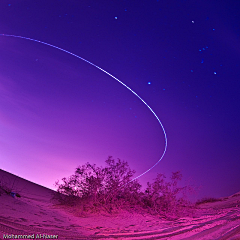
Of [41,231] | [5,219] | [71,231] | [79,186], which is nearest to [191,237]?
[71,231]

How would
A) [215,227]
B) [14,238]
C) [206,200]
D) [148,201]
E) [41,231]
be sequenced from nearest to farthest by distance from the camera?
1. [14,238]
2. [41,231]
3. [215,227]
4. [148,201]
5. [206,200]

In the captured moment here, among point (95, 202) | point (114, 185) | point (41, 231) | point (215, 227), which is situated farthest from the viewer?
point (114, 185)

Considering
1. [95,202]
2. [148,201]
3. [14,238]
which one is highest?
[148,201]

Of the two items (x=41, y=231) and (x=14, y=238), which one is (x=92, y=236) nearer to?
(x=41, y=231)

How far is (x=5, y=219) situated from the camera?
506cm

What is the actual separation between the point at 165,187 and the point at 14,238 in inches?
322

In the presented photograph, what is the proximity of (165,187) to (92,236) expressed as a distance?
643 cm

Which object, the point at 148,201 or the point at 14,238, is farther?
the point at 148,201

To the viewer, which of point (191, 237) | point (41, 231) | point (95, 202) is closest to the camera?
point (41, 231)

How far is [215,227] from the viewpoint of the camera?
653 cm

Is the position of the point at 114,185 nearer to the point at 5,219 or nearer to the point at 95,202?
the point at 95,202

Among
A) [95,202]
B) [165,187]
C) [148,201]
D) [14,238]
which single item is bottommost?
[14,238]

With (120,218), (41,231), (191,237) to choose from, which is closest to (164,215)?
(120,218)

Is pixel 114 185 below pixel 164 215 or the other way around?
the other way around
